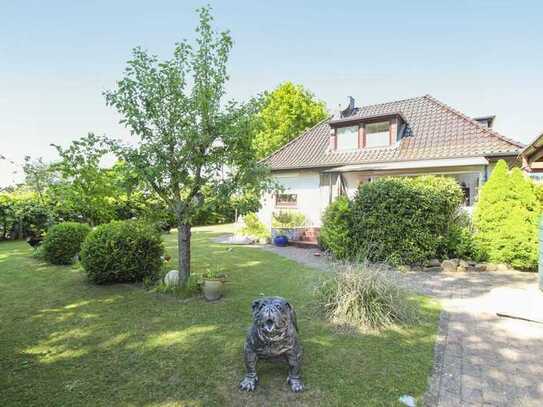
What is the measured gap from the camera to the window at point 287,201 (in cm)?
1520

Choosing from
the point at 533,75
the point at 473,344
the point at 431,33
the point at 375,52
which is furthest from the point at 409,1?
the point at 473,344

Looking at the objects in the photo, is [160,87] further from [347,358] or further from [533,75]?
[533,75]

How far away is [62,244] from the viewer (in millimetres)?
8516

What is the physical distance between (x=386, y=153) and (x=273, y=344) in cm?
1231

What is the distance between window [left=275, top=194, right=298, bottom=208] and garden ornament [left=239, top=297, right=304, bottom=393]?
479 inches

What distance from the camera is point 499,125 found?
17094mm

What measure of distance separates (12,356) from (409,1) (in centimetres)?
1236

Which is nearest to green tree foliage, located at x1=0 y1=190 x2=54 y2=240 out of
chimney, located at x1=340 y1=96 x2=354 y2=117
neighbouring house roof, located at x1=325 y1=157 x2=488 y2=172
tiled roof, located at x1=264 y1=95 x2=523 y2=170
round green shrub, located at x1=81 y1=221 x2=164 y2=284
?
round green shrub, located at x1=81 y1=221 x2=164 y2=284

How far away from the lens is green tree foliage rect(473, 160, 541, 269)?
8109 mm

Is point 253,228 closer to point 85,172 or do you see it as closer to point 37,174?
point 85,172

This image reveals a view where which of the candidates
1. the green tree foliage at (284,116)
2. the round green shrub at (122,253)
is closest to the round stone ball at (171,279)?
the round green shrub at (122,253)

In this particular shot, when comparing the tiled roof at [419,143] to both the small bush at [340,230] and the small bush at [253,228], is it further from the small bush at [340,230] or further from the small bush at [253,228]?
the small bush at [340,230]

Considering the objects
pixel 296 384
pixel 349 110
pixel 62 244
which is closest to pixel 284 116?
pixel 349 110

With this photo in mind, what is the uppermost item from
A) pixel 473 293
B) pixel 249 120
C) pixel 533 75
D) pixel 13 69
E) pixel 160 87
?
pixel 533 75
